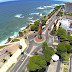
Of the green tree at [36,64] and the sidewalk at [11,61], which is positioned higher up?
the green tree at [36,64]

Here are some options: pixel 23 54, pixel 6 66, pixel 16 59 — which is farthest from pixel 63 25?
pixel 6 66

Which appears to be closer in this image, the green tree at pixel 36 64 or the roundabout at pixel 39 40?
the green tree at pixel 36 64

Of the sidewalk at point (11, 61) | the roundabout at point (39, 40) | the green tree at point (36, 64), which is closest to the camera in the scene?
the green tree at point (36, 64)

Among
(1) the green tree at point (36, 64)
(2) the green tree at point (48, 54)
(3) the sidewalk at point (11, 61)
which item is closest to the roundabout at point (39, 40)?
(3) the sidewalk at point (11, 61)

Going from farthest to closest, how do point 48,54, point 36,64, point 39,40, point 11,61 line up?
point 39,40, point 11,61, point 48,54, point 36,64

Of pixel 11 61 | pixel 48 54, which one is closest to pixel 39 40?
pixel 48 54

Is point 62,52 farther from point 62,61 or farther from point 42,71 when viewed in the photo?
point 42,71

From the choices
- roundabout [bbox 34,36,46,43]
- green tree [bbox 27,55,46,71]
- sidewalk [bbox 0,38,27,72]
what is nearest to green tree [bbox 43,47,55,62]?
green tree [bbox 27,55,46,71]

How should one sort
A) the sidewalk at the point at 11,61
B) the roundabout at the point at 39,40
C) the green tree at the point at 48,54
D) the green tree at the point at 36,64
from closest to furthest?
1. the green tree at the point at 36,64
2. the sidewalk at the point at 11,61
3. the green tree at the point at 48,54
4. the roundabout at the point at 39,40

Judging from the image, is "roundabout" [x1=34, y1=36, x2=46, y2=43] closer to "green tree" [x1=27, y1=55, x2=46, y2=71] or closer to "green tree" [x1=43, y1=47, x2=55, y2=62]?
"green tree" [x1=43, y1=47, x2=55, y2=62]

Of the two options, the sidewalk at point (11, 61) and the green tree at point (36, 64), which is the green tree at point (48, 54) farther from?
the sidewalk at point (11, 61)

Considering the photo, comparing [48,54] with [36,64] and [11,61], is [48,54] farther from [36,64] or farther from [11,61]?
[11,61]
